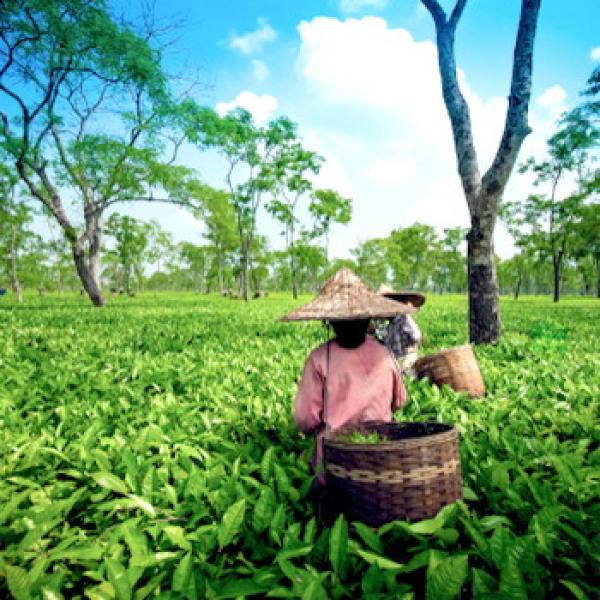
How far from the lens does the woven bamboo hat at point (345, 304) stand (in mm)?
2748

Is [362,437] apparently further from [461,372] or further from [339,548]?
[461,372]

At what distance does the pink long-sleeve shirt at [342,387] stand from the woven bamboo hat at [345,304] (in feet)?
0.75

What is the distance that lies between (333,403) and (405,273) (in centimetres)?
5395

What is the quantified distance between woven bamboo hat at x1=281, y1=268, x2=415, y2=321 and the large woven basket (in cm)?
76

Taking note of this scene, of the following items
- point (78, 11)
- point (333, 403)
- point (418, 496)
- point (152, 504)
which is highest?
point (78, 11)

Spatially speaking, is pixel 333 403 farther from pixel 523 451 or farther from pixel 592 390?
pixel 592 390

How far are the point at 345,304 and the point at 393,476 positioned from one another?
1069 mm

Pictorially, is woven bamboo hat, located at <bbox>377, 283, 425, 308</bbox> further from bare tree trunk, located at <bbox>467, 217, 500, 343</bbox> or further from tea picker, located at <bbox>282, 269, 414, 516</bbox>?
tea picker, located at <bbox>282, 269, 414, 516</bbox>

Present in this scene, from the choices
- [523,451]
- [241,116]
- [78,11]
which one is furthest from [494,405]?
[241,116]

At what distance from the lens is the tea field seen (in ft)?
6.46

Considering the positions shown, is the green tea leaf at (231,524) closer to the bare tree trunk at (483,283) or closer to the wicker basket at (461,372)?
the wicker basket at (461,372)

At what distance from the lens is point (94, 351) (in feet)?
24.5

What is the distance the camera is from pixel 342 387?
9.61 ft

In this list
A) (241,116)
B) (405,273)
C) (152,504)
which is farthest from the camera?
(405,273)
